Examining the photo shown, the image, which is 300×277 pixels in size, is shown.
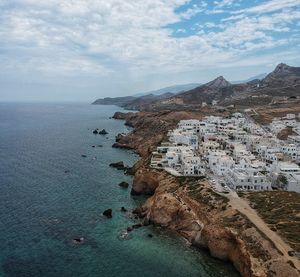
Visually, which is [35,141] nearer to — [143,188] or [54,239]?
[143,188]

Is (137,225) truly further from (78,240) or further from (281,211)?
(281,211)

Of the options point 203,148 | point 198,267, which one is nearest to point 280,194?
point 198,267

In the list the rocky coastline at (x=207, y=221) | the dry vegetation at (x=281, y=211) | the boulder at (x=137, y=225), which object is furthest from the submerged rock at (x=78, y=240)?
the dry vegetation at (x=281, y=211)

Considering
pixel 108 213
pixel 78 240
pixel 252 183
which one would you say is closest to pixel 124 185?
pixel 108 213

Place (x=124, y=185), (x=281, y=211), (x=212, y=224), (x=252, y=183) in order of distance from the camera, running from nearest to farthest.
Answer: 1. (x=212, y=224)
2. (x=281, y=211)
3. (x=252, y=183)
4. (x=124, y=185)

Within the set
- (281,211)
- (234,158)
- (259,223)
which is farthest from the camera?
(234,158)

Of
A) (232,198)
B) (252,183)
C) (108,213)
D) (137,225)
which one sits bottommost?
(137,225)

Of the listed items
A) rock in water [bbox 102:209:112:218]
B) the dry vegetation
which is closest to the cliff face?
the dry vegetation

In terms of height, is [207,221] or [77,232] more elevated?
[207,221]
